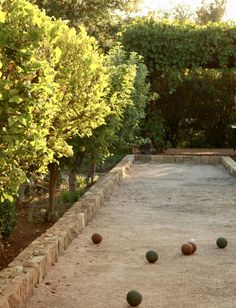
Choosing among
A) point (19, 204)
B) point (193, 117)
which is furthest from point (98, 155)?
point (193, 117)

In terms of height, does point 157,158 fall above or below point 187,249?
below

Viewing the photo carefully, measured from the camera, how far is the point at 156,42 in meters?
18.1

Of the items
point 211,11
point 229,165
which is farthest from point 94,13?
point 211,11

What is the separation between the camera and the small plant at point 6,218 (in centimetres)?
750

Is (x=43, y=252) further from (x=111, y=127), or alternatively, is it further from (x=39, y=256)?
(x=111, y=127)

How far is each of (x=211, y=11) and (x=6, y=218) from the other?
44.8m

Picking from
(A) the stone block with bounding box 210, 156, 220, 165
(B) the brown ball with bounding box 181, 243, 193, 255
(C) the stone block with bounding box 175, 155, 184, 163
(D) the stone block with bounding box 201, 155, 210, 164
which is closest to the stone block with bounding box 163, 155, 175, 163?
(C) the stone block with bounding box 175, 155, 184, 163

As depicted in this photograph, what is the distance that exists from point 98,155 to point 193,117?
12868 mm

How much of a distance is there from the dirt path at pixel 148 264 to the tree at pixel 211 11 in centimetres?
4063

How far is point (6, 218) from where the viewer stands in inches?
299

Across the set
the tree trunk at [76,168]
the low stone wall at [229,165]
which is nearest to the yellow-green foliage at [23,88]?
the tree trunk at [76,168]

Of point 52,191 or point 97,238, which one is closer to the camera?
point 97,238

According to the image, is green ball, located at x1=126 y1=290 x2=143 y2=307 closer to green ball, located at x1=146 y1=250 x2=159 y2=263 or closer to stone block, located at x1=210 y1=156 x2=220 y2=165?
green ball, located at x1=146 y1=250 x2=159 y2=263

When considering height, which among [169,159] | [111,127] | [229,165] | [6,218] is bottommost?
[169,159]
